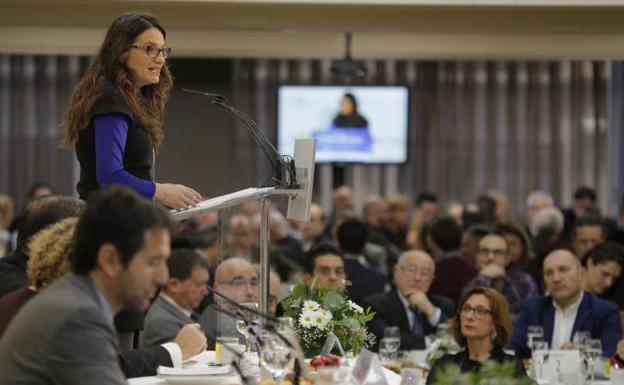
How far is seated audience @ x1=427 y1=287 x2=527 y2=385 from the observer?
509cm

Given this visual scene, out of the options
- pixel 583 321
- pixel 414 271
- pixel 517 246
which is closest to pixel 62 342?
pixel 583 321

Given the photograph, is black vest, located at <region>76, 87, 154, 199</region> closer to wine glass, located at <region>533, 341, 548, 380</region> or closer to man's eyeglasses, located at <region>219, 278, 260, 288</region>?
man's eyeglasses, located at <region>219, 278, 260, 288</region>

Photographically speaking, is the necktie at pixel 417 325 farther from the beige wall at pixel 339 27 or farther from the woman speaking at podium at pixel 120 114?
the woman speaking at podium at pixel 120 114

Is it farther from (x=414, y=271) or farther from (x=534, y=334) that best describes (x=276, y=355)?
(x=414, y=271)

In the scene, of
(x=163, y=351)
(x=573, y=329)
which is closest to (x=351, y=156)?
(x=573, y=329)

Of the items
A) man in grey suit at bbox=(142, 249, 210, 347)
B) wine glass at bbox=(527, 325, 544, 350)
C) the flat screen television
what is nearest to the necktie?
wine glass at bbox=(527, 325, 544, 350)

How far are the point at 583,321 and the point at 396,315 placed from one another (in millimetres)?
Answer: 1079

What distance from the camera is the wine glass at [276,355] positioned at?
3.11 m

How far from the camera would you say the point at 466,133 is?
536 inches

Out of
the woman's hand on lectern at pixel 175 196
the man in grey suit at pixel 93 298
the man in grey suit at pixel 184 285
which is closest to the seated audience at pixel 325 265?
the man in grey suit at pixel 184 285

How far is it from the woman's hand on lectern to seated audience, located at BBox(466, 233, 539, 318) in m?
3.80

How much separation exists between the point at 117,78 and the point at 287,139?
757 cm

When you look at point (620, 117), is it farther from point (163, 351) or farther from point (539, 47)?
point (163, 351)

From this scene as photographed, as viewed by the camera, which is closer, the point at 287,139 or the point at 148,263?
the point at 148,263
